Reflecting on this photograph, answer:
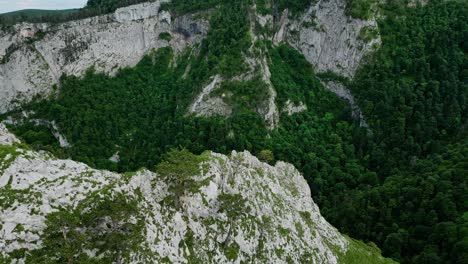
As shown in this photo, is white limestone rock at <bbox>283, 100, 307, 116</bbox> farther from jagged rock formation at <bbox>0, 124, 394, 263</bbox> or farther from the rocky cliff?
jagged rock formation at <bbox>0, 124, 394, 263</bbox>

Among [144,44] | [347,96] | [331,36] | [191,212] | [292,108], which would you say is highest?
[331,36]

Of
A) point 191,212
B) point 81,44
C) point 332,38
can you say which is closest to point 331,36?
point 332,38

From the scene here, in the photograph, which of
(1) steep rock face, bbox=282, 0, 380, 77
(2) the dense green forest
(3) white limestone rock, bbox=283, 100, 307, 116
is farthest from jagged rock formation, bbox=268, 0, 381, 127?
(3) white limestone rock, bbox=283, 100, 307, 116

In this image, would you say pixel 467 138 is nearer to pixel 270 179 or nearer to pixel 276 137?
pixel 276 137

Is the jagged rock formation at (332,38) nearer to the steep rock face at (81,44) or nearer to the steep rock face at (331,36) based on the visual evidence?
the steep rock face at (331,36)

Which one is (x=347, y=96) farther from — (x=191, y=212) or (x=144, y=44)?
(x=191, y=212)

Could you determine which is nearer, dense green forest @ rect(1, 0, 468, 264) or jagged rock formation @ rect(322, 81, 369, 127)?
dense green forest @ rect(1, 0, 468, 264)

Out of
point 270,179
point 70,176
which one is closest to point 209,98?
point 270,179
